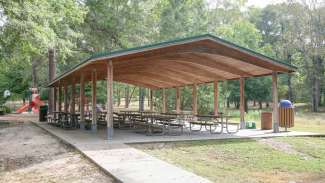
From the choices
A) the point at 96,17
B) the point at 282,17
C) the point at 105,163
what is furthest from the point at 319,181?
the point at 282,17

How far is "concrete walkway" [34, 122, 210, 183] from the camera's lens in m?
5.79

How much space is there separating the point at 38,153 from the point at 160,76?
877 centimetres

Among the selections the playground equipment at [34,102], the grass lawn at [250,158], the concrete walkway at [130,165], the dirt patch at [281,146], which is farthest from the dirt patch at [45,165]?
the playground equipment at [34,102]

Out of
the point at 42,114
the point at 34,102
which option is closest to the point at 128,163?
the point at 42,114

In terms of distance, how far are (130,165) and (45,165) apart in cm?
200

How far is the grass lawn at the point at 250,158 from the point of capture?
653cm

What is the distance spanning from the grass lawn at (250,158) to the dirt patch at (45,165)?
1.69m

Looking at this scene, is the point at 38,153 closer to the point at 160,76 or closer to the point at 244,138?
the point at 244,138

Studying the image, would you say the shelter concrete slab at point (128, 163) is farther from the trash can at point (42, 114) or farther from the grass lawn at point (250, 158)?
the trash can at point (42, 114)

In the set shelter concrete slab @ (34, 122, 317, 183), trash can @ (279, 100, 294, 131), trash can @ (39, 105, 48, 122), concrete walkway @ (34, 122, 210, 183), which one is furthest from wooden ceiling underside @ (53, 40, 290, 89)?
trash can @ (39, 105, 48, 122)

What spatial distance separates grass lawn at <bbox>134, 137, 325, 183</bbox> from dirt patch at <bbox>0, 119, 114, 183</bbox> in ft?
5.54

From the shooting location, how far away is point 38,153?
938cm

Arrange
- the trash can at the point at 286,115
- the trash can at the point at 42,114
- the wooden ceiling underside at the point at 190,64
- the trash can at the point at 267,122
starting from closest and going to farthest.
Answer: the wooden ceiling underside at the point at 190,64 → the trash can at the point at 286,115 → the trash can at the point at 267,122 → the trash can at the point at 42,114

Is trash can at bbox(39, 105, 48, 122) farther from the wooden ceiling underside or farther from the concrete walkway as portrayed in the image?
the concrete walkway
